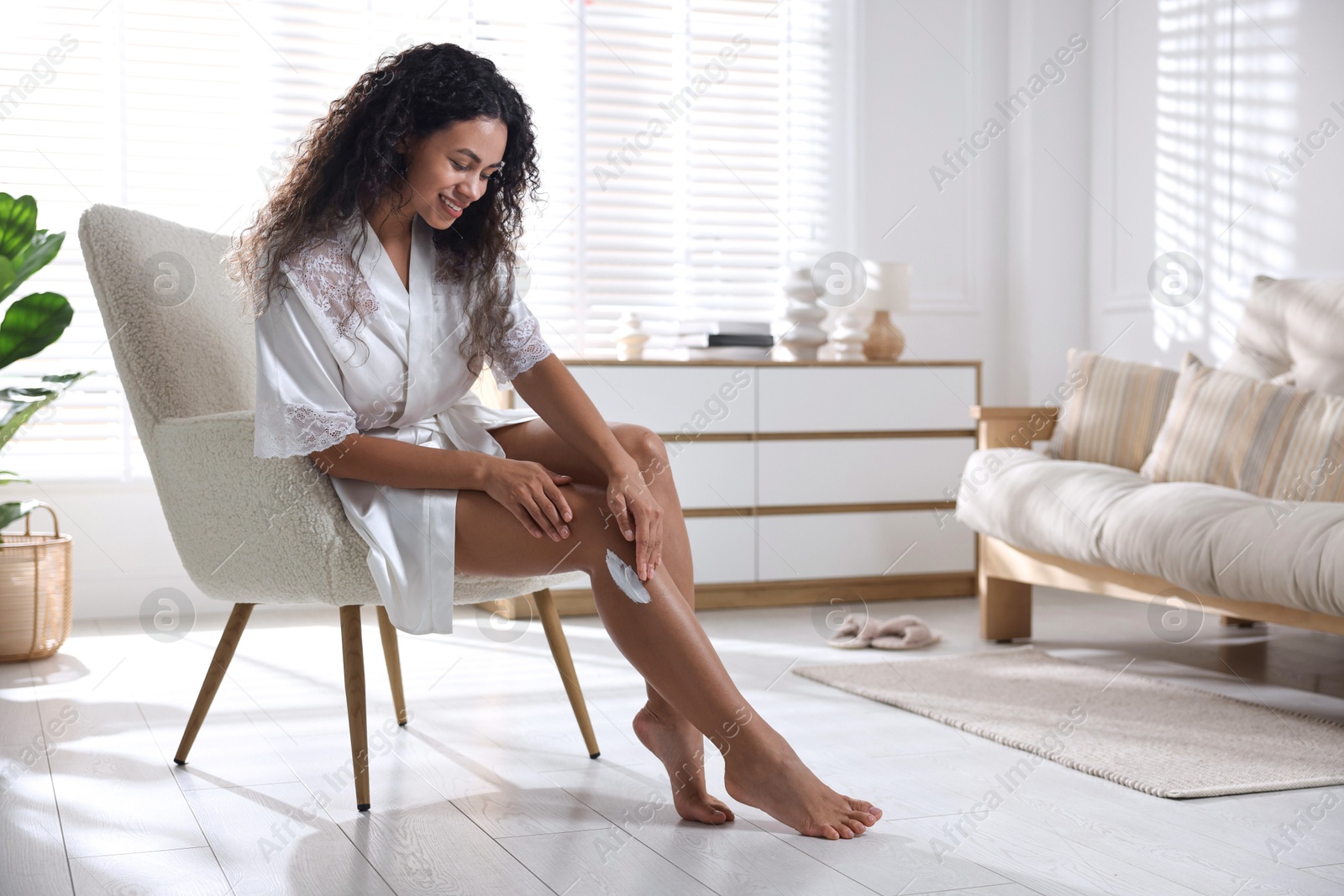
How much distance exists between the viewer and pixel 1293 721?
7.18ft

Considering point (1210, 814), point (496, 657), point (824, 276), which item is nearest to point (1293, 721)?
point (1210, 814)

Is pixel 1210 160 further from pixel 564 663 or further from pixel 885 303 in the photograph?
pixel 564 663

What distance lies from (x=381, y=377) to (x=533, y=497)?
0.31 meters

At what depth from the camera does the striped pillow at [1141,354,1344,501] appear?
8.21 feet

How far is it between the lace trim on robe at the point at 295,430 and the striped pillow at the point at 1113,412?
2.10 metres

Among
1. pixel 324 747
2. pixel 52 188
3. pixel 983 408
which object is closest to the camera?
pixel 324 747

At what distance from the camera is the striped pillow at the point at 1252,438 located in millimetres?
2502

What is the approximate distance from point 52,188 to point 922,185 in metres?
2.74

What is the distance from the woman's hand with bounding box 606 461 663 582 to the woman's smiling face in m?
0.45

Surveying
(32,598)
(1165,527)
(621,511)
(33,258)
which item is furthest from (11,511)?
(1165,527)

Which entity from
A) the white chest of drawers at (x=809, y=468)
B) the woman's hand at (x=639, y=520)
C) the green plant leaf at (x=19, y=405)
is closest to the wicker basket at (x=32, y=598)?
the green plant leaf at (x=19, y=405)

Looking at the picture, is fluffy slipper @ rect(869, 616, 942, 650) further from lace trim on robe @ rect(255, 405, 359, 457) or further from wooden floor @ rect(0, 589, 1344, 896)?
lace trim on robe @ rect(255, 405, 359, 457)

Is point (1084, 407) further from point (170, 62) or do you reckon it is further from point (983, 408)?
point (170, 62)

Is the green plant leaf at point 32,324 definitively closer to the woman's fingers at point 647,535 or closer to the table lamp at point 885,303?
the woman's fingers at point 647,535
